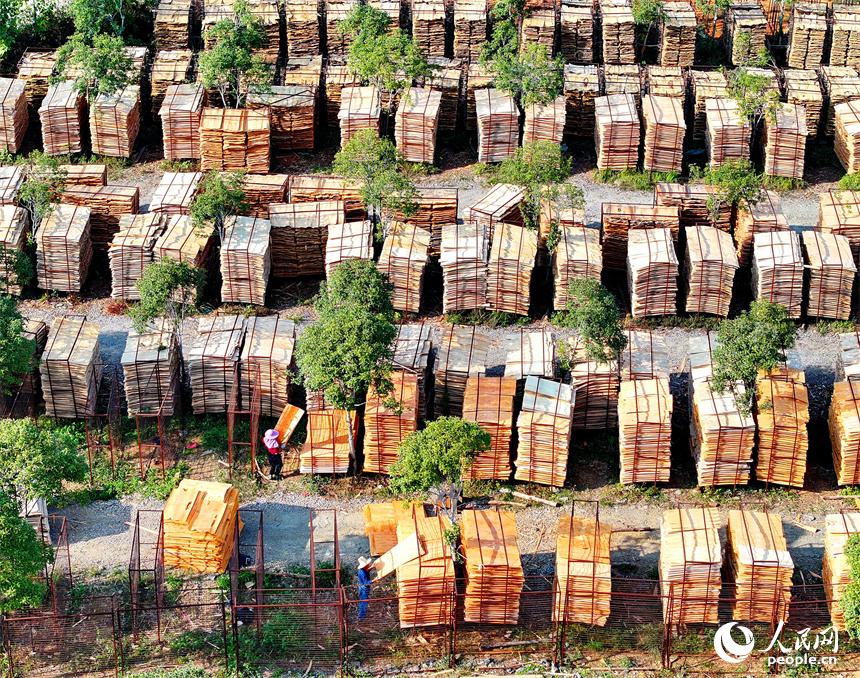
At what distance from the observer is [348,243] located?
46281 mm

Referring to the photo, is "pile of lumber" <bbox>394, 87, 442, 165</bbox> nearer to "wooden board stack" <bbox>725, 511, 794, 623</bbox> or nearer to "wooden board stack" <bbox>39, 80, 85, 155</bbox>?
"wooden board stack" <bbox>39, 80, 85, 155</bbox>

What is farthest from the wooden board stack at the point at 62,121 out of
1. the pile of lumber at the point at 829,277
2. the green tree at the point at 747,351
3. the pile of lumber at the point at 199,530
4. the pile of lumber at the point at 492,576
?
the pile of lumber at the point at 829,277

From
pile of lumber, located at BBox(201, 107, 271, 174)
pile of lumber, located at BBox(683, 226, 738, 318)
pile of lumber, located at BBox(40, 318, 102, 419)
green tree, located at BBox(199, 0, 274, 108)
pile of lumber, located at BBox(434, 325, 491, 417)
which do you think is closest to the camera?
pile of lumber, located at BBox(40, 318, 102, 419)

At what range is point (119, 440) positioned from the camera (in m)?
41.3

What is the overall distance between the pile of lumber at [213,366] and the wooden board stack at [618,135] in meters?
17.4

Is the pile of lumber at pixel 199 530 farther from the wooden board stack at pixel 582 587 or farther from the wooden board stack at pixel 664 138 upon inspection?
the wooden board stack at pixel 664 138

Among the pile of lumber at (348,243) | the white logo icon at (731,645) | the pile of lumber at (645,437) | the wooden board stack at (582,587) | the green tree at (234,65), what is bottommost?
the white logo icon at (731,645)

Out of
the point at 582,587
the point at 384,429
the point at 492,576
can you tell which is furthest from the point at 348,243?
the point at 582,587

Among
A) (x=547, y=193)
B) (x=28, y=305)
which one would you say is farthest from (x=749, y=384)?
(x=28, y=305)

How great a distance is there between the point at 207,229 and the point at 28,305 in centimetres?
635

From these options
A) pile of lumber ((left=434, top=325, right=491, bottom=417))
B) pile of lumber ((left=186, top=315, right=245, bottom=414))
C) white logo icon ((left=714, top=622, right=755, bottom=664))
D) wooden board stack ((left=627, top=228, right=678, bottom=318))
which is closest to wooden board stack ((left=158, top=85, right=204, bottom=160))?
pile of lumber ((left=186, top=315, right=245, bottom=414))

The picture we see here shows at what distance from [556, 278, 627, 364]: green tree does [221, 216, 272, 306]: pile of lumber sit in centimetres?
1053

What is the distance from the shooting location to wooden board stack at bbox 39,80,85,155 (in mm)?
52719

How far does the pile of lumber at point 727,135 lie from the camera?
172 ft
